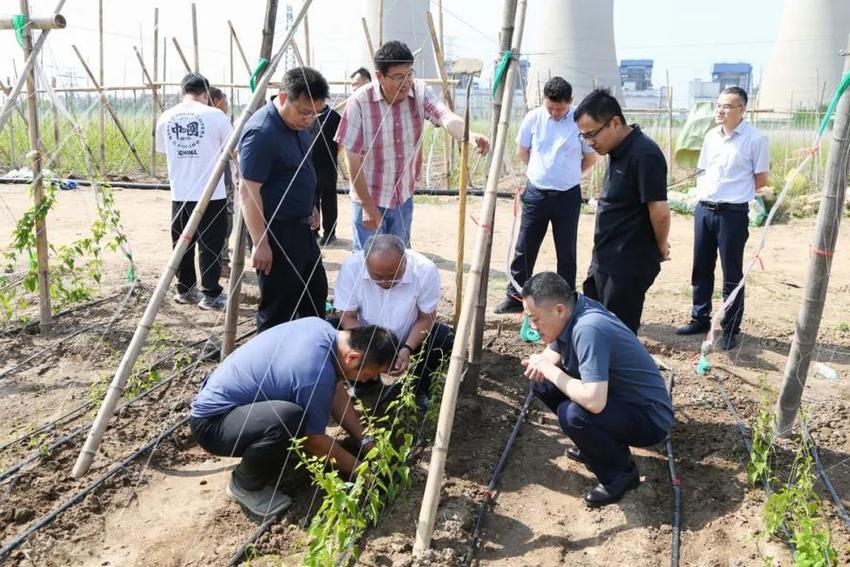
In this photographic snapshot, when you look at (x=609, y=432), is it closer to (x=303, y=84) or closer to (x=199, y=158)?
(x=303, y=84)

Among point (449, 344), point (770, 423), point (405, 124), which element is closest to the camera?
point (770, 423)

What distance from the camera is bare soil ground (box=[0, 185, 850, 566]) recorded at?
2736 millimetres

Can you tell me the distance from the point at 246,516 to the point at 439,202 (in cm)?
774

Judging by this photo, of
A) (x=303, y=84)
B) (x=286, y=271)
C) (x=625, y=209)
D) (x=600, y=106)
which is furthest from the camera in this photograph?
(x=286, y=271)

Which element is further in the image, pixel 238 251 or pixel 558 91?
pixel 558 91

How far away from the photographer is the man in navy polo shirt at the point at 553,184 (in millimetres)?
4969

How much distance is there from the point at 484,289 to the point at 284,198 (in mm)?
1131

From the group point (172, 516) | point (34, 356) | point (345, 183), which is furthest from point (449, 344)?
point (345, 183)

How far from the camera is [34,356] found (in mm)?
4219

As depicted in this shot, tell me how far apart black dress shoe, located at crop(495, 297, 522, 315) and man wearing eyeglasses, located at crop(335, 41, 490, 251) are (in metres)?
1.24

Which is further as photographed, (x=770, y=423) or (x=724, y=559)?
(x=770, y=423)

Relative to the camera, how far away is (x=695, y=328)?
16.3 feet

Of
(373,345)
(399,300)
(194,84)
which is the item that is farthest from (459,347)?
(194,84)

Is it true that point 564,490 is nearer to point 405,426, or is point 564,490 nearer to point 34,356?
point 405,426
